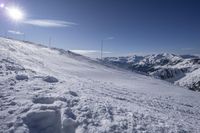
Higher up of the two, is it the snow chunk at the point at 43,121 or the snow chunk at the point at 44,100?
the snow chunk at the point at 44,100

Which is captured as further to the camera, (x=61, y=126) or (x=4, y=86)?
(x=4, y=86)

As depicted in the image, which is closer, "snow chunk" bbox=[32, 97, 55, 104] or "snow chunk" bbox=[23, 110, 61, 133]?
"snow chunk" bbox=[23, 110, 61, 133]

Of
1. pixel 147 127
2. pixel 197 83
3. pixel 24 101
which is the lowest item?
pixel 197 83

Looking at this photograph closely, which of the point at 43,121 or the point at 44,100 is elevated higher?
the point at 44,100

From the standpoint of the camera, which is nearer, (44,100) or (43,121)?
(43,121)

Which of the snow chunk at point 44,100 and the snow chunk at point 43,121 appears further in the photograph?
the snow chunk at point 44,100

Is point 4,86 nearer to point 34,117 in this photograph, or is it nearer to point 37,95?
point 37,95

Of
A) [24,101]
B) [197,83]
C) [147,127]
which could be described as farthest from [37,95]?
[197,83]

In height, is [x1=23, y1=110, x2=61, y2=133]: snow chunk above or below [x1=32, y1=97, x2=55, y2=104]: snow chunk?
below

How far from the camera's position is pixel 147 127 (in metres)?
11.2

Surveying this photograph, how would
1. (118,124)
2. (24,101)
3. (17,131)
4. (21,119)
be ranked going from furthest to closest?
(24,101) < (118,124) < (21,119) < (17,131)

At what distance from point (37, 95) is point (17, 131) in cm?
402

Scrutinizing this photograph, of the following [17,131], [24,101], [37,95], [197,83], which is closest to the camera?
[17,131]

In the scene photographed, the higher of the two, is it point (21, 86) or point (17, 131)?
point (21, 86)
